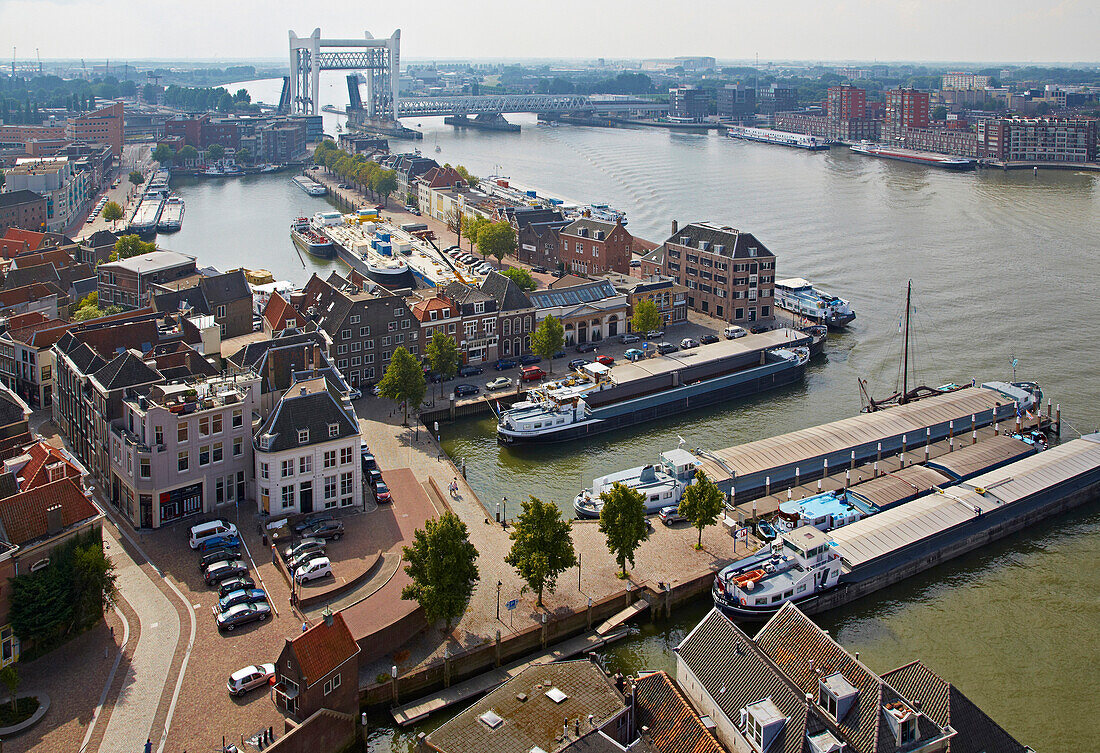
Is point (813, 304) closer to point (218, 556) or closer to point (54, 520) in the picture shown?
point (218, 556)

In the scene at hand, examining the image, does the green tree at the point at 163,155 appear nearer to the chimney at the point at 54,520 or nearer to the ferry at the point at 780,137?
the ferry at the point at 780,137

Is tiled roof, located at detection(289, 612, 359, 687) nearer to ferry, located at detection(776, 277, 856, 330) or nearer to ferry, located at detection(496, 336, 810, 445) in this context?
ferry, located at detection(496, 336, 810, 445)

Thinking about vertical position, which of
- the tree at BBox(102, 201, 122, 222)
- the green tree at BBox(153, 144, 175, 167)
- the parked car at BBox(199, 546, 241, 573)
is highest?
the green tree at BBox(153, 144, 175, 167)

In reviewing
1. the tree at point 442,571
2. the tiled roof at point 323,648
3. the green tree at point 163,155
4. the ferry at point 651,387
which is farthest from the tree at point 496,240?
the green tree at point 163,155

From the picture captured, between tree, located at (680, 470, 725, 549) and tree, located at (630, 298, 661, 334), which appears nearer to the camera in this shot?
tree, located at (680, 470, 725, 549)

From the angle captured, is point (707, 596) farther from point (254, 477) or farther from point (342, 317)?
point (342, 317)

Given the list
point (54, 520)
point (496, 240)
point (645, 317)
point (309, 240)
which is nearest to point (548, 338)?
point (645, 317)

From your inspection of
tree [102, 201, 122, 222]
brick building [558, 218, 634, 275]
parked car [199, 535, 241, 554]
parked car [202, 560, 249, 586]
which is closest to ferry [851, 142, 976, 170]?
brick building [558, 218, 634, 275]
